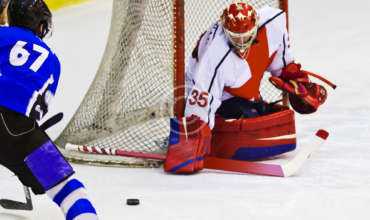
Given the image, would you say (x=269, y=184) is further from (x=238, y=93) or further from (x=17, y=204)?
(x=17, y=204)

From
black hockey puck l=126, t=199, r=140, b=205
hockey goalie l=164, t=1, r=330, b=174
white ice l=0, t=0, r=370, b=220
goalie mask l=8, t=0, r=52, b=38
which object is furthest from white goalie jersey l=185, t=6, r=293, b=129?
goalie mask l=8, t=0, r=52, b=38

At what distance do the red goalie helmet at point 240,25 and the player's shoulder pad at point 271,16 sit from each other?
11cm

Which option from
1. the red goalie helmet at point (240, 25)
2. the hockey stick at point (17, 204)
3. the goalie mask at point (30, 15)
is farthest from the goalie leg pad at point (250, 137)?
the goalie mask at point (30, 15)

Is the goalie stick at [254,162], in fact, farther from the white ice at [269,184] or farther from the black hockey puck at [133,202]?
the black hockey puck at [133,202]

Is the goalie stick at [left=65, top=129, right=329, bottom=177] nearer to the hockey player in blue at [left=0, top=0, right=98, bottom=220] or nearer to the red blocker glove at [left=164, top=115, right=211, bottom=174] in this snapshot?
the red blocker glove at [left=164, top=115, right=211, bottom=174]

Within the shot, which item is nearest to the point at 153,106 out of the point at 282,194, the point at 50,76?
the point at 282,194

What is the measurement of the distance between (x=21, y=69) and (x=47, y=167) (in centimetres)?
24

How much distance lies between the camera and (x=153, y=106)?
3.48 metres

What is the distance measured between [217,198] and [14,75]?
29.9 inches

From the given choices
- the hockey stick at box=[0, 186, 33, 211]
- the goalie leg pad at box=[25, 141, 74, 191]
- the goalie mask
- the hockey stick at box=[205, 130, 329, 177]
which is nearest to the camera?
the goalie leg pad at box=[25, 141, 74, 191]

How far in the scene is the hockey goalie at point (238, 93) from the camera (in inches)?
129

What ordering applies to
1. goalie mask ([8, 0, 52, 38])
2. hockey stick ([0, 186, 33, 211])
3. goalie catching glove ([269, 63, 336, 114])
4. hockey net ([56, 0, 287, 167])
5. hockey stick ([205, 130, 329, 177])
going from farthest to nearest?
goalie catching glove ([269, 63, 336, 114]) → hockey net ([56, 0, 287, 167]) → hockey stick ([205, 130, 329, 177]) → hockey stick ([0, 186, 33, 211]) → goalie mask ([8, 0, 52, 38])

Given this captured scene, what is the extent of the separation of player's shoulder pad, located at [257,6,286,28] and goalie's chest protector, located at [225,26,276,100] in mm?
27

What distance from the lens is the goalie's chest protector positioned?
3410 millimetres
